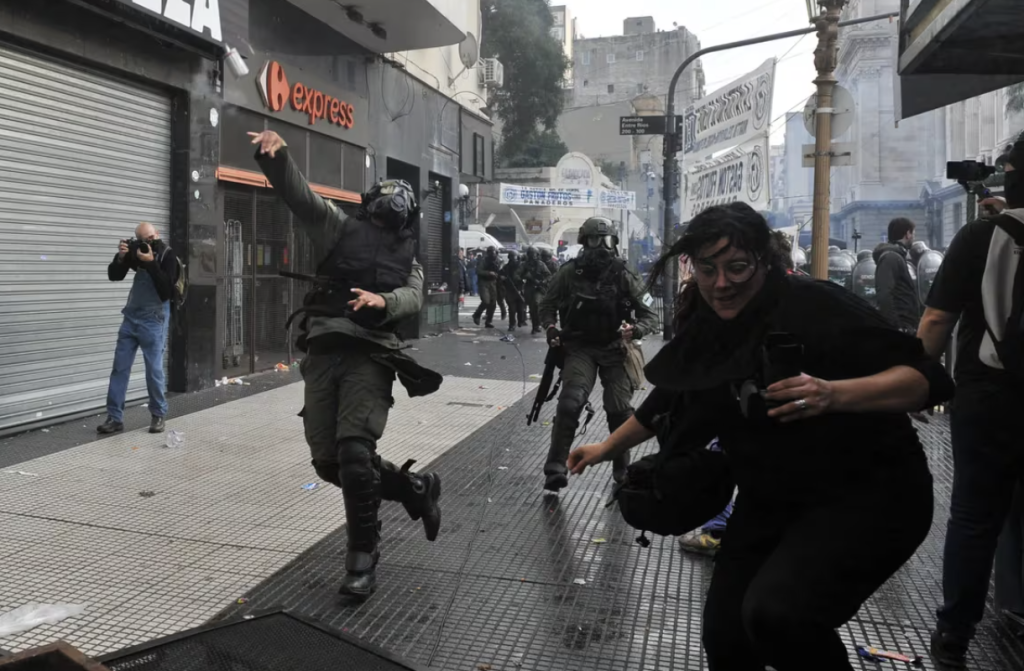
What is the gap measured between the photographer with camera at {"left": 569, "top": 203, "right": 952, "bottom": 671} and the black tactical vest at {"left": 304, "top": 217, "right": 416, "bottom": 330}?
77.9 inches

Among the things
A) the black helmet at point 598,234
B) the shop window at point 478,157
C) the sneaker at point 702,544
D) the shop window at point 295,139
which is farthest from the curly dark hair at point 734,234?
the shop window at point 478,157

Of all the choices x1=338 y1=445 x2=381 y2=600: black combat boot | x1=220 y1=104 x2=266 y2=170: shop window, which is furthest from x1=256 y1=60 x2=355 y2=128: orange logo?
x1=338 y1=445 x2=381 y2=600: black combat boot

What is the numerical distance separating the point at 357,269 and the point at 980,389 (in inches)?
105

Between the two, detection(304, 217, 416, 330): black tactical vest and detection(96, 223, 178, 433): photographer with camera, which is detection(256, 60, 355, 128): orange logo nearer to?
detection(96, 223, 178, 433): photographer with camera

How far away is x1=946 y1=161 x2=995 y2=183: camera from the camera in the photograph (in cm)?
393

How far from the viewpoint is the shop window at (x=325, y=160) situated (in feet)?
40.2

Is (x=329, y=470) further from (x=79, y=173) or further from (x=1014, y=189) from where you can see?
(x=79, y=173)

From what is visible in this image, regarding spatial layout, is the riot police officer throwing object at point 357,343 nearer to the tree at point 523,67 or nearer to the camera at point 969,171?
the camera at point 969,171

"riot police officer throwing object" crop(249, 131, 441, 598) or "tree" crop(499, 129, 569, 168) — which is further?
"tree" crop(499, 129, 569, 168)

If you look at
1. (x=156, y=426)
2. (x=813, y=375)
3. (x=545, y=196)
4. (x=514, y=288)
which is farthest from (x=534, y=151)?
(x=813, y=375)

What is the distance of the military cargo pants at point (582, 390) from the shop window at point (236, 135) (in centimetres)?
568

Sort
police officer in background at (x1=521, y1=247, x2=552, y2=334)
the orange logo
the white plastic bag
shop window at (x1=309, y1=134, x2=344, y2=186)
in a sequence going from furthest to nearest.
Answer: police officer in background at (x1=521, y1=247, x2=552, y2=334)
shop window at (x1=309, y1=134, x2=344, y2=186)
the orange logo
the white plastic bag

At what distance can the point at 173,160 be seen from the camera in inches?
370

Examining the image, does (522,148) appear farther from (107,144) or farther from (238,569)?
(238,569)
